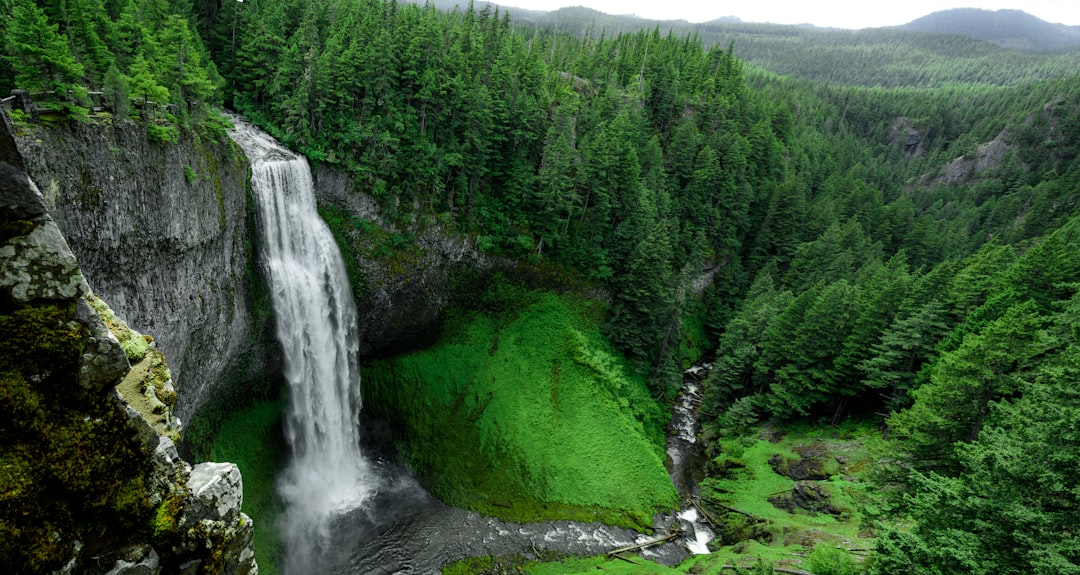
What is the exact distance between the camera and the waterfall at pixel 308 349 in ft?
94.0

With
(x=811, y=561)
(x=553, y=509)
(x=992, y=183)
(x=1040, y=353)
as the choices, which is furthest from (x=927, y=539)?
(x=992, y=183)

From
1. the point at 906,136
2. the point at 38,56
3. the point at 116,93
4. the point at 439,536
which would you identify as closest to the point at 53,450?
the point at 116,93

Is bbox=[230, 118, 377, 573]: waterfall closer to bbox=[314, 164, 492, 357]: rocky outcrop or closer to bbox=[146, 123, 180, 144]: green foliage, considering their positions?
bbox=[314, 164, 492, 357]: rocky outcrop

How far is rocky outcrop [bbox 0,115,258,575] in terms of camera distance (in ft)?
16.6

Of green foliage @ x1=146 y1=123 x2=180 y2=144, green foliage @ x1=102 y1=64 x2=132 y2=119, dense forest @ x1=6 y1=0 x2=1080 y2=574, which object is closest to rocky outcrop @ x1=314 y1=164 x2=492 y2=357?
dense forest @ x1=6 y1=0 x2=1080 y2=574

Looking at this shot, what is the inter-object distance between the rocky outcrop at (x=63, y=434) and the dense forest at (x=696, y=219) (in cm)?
1689

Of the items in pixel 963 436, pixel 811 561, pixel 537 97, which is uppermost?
pixel 537 97

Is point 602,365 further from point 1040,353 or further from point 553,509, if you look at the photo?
point 1040,353

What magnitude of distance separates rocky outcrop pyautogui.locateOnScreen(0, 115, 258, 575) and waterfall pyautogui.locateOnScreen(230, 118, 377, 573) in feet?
81.9

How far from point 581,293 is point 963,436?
28.9 m

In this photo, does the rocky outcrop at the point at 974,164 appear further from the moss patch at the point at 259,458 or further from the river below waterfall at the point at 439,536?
the moss patch at the point at 259,458

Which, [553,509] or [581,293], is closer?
[553,509]

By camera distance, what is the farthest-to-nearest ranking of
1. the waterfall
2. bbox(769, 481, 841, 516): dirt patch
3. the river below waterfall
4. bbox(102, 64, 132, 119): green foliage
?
bbox(769, 481, 841, 516): dirt patch → the waterfall → the river below waterfall → bbox(102, 64, 132, 119): green foliage

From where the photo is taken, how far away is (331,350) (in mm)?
33094
